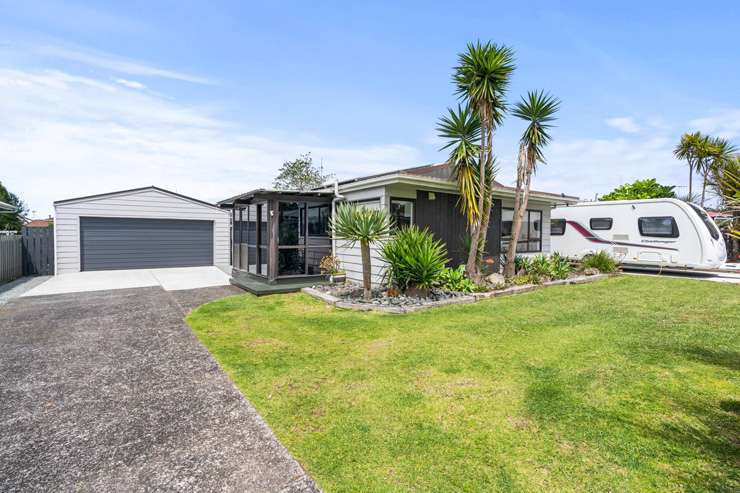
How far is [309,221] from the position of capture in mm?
10898

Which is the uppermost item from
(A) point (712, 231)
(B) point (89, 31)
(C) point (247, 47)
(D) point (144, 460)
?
(C) point (247, 47)

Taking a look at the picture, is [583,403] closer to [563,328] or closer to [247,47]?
[563,328]

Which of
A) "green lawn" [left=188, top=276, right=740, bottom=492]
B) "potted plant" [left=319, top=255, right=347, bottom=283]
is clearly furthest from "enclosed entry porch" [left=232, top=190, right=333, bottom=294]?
"green lawn" [left=188, top=276, right=740, bottom=492]

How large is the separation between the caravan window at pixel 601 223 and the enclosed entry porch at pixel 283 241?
10668 mm

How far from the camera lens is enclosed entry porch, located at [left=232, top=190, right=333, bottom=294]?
920cm

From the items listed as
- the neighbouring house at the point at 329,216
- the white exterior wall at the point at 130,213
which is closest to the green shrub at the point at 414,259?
the neighbouring house at the point at 329,216

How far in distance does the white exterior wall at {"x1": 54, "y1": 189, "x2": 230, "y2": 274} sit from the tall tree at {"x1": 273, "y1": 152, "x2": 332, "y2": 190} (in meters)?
11.2

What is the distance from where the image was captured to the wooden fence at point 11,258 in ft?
33.8

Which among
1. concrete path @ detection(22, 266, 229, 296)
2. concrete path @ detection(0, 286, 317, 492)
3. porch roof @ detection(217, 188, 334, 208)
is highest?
porch roof @ detection(217, 188, 334, 208)

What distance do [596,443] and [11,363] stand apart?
625 cm

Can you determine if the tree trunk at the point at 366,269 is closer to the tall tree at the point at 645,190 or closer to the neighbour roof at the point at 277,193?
the neighbour roof at the point at 277,193

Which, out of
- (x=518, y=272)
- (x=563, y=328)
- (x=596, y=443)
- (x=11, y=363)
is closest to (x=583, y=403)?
(x=596, y=443)

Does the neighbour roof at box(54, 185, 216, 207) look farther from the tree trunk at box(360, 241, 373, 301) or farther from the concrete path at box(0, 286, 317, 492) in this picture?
the tree trunk at box(360, 241, 373, 301)

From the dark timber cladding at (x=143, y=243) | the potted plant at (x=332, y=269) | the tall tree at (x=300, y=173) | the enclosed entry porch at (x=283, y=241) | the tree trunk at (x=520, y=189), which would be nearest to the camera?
the enclosed entry porch at (x=283, y=241)
